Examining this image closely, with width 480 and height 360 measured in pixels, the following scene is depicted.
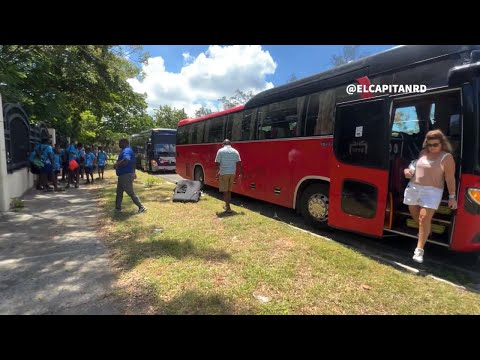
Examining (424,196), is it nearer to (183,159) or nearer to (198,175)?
(198,175)

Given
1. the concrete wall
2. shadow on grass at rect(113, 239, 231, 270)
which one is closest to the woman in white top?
shadow on grass at rect(113, 239, 231, 270)

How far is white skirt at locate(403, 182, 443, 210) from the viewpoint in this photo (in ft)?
13.0

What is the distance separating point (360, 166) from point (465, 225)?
1629mm

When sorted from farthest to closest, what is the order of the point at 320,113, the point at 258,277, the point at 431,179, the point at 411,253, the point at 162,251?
the point at 320,113, the point at 411,253, the point at 162,251, the point at 431,179, the point at 258,277

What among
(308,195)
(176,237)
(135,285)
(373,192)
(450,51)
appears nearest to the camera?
(135,285)

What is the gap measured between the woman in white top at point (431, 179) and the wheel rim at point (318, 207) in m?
1.74

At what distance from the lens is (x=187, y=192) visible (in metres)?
8.86

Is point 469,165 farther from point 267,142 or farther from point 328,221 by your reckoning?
point 267,142

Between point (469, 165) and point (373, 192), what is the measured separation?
1.30 m

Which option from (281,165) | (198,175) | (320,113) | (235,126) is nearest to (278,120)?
(281,165)

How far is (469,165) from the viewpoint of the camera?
3.68 meters

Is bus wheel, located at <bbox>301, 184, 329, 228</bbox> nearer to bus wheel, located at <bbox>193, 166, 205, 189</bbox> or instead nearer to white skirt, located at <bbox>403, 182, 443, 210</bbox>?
white skirt, located at <bbox>403, 182, 443, 210</bbox>
